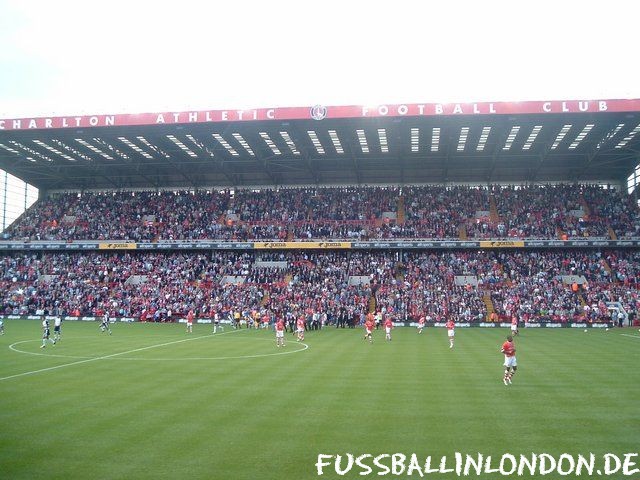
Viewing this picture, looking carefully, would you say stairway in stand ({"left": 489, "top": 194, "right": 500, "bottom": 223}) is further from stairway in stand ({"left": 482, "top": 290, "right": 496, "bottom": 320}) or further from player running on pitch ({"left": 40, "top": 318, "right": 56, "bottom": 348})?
player running on pitch ({"left": 40, "top": 318, "right": 56, "bottom": 348})

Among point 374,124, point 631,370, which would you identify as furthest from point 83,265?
point 631,370

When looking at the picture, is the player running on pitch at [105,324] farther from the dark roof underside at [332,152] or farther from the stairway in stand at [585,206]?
the stairway in stand at [585,206]

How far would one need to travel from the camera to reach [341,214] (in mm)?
58812

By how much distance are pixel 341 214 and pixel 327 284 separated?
400 inches

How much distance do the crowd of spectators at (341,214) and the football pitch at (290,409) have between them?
28.7m

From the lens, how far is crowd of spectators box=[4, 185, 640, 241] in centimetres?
5450

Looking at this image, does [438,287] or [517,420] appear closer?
[517,420]

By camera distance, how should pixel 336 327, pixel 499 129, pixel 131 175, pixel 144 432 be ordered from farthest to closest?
pixel 131 175
pixel 499 129
pixel 336 327
pixel 144 432

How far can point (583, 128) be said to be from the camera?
1822 inches

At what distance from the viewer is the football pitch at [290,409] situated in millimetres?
10953

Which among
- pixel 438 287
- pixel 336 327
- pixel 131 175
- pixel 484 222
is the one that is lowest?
pixel 336 327

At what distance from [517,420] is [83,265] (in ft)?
177

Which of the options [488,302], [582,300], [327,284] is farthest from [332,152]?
[582,300]

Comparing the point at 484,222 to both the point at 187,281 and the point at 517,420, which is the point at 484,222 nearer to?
the point at 187,281
